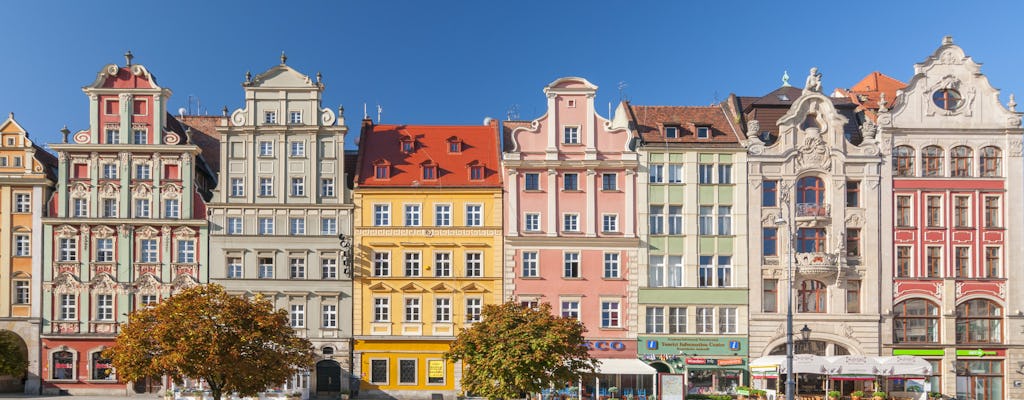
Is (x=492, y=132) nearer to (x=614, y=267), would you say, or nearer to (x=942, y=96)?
(x=614, y=267)

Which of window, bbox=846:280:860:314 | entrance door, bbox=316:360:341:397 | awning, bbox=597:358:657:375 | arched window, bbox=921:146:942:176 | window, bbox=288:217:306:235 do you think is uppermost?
arched window, bbox=921:146:942:176

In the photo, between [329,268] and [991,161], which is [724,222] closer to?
[991,161]

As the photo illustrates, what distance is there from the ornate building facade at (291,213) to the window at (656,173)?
1609 centimetres

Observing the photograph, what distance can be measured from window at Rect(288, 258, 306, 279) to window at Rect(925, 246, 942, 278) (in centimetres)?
3291

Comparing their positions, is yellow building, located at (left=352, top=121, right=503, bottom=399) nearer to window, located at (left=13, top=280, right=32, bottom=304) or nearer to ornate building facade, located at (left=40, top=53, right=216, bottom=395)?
ornate building facade, located at (left=40, top=53, right=216, bottom=395)

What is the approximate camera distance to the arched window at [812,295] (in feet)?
198

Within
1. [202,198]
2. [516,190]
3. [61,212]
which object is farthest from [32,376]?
[516,190]

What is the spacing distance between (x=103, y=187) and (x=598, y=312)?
26.9 meters

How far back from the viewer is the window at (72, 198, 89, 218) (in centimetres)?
6041

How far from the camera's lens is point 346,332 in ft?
198

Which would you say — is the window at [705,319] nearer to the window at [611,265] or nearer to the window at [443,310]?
the window at [611,265]

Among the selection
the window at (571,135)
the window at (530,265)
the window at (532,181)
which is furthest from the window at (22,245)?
the window at (571,135)

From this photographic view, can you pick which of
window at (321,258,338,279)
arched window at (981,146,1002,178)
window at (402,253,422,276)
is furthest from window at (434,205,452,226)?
arched window at (981,146,1002,178)

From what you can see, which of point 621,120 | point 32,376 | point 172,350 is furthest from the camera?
point 621,120
